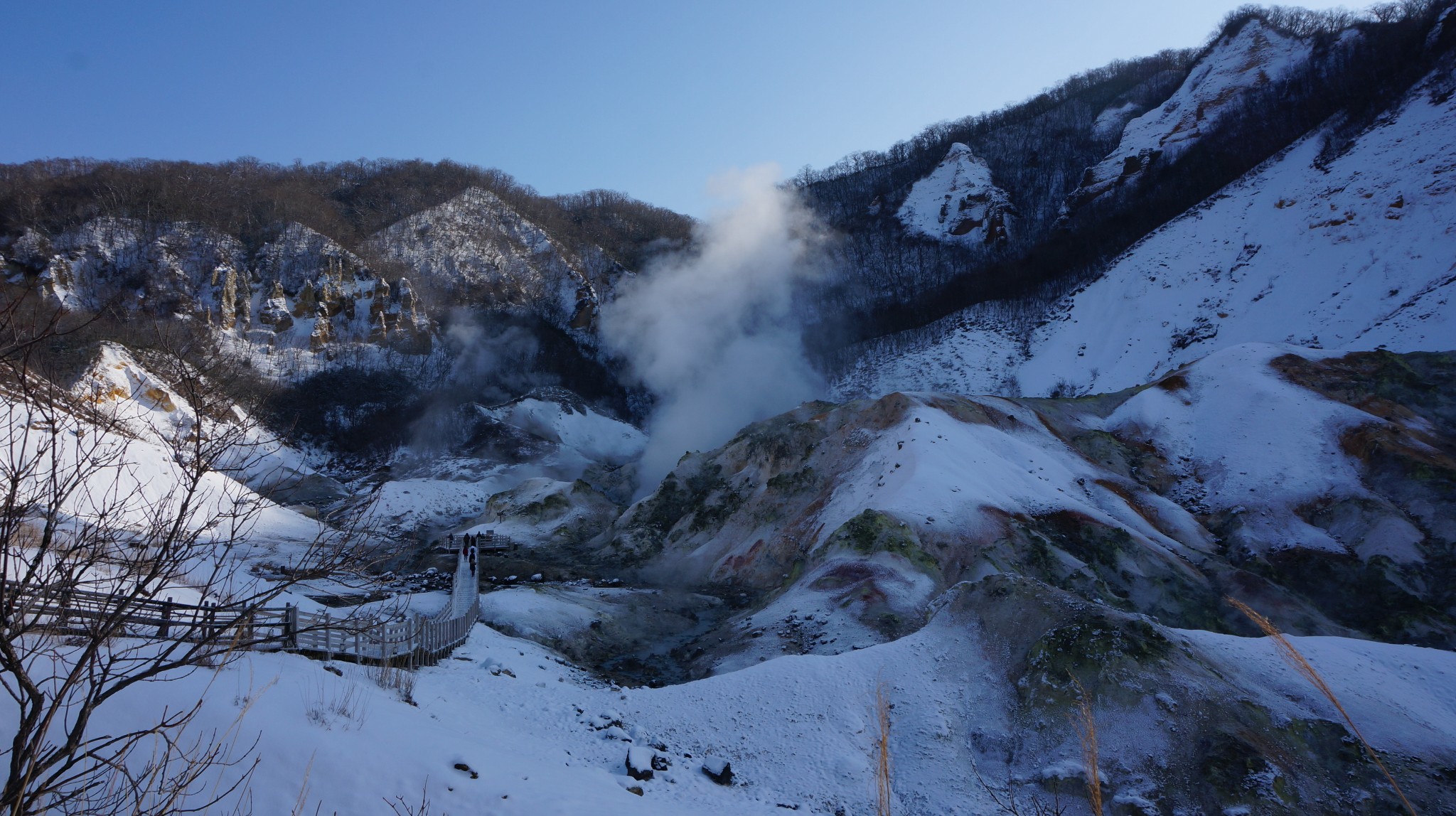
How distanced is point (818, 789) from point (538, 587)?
679 inches

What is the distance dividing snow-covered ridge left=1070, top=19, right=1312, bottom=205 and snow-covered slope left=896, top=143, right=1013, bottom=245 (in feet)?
30.3

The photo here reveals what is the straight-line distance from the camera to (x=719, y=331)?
7950cm

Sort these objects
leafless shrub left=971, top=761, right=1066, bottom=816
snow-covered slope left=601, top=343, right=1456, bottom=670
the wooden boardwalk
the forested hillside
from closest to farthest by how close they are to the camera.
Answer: the wooden boardwalk
leafless shrub left=971, top=761, right=1066, bottom=816
snow-covered slope left=601, top=343, right=1456, bottom=670
the forested hillside

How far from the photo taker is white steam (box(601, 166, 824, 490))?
2623 inches

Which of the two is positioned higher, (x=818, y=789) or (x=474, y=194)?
(x=474, y=194)

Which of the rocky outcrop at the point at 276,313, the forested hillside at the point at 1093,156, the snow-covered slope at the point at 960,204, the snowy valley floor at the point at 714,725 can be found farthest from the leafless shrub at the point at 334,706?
the snow-covered slope at the point at 960,204

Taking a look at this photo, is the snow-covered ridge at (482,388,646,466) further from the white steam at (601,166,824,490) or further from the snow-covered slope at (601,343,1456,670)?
the snow-covered slope at (601,343,1456,670)

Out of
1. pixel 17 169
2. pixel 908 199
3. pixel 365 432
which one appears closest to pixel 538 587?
pixel 365 432

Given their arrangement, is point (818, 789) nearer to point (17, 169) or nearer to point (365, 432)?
point (365, 432)

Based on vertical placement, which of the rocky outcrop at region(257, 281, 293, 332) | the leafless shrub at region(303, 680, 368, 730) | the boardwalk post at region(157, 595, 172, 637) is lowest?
the leafless shrub at region(303, 680, 368, 730)

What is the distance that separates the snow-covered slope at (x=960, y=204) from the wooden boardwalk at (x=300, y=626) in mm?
78911

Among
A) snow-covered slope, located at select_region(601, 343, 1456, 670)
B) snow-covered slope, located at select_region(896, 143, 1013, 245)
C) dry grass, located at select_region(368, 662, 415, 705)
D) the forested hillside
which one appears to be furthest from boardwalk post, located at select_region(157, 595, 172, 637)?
snow-covered slope, located at select_region(896, 143, 1013, 245)

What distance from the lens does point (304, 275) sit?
7550 cm

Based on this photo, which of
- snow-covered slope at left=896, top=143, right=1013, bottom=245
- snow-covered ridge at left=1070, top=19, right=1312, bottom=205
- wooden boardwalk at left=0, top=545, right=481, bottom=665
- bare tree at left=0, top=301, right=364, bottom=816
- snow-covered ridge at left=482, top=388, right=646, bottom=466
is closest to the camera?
bare tree at left=0, top=301, right=364, bottom=816
